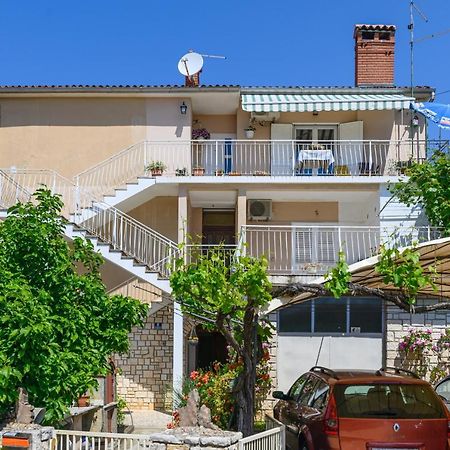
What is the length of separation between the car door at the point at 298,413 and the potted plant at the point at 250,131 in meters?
12.0

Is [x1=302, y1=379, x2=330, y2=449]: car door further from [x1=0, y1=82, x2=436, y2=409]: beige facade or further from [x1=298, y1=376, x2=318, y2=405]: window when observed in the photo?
[x1=0, y1=82, x2=436, y2=409]: beige facade

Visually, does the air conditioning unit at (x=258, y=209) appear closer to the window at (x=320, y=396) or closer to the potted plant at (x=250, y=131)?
the potted plant at (x=250, y=131)

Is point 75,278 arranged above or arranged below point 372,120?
below

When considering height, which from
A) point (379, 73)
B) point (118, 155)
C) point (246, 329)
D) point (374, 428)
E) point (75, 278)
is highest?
point (379, 73)

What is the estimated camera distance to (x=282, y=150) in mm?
22609

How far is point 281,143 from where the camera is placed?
2267 centimetres

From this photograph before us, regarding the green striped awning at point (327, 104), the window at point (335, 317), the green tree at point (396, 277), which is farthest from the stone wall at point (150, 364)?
the green tree at point (396, 277)

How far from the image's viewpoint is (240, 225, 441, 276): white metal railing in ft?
67.2

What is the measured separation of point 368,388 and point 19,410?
455 centimetres

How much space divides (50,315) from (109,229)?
996cm

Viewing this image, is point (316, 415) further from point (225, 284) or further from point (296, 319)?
point (296, 319)

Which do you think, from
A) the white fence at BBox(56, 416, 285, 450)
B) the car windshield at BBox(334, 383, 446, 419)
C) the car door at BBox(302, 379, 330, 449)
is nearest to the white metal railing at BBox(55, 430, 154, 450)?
the white fence at BBox(56, 416, 285, 450)

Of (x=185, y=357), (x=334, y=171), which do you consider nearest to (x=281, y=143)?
(x=334, y=171)

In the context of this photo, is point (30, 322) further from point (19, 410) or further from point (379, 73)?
point (379, 73)
